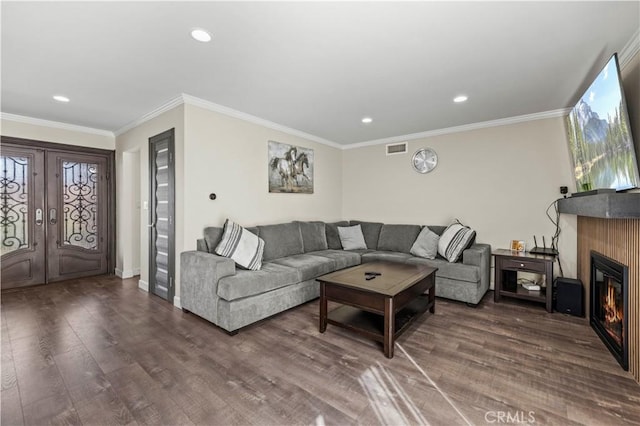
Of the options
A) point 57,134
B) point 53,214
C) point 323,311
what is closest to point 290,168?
point 323,311

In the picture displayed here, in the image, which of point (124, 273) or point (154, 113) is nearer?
point (154, 113)

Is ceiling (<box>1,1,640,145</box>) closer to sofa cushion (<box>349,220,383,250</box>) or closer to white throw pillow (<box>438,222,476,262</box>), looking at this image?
white throw pillow (<box>438,222,476,262</box>)

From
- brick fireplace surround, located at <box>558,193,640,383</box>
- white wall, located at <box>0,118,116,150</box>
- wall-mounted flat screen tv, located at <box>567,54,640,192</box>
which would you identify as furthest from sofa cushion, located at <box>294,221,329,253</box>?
white wall, located at <box>0,118,116,150</box>

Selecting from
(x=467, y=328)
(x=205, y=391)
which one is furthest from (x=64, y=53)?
(x=467, y=328)

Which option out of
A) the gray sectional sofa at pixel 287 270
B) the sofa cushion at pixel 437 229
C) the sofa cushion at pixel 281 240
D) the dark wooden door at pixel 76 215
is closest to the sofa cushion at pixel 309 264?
the gray sectional sofa at pixel 287 270

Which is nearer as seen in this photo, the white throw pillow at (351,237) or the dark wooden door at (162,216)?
the dark wooden door at (162,216)

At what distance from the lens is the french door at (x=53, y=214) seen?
402 centimetres

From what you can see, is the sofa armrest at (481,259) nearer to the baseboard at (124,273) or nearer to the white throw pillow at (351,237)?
the white throw pillow at (351,237)

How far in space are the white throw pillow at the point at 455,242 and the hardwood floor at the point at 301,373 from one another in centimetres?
83

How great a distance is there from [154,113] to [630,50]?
15.8 ft

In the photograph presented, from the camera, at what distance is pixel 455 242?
3805mm

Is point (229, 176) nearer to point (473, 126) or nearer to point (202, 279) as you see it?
point (202, 279)

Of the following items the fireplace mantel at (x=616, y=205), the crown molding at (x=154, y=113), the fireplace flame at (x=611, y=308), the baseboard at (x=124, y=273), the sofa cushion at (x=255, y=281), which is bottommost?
the baseboard at (x=124, y=273)

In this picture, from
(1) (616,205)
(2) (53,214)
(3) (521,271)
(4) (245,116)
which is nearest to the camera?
(1) (616,205)
